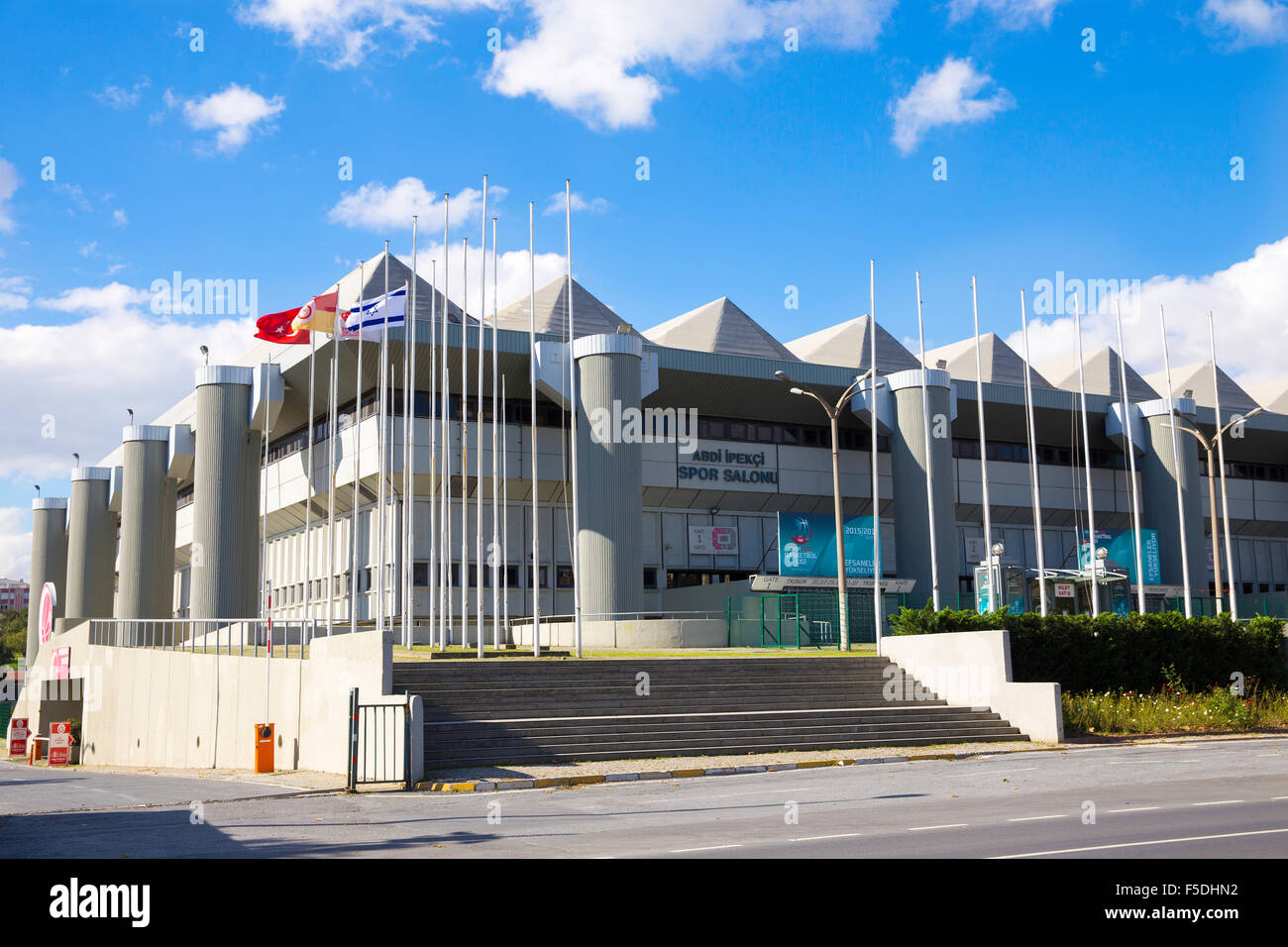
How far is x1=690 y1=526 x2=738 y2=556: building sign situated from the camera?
50931mm

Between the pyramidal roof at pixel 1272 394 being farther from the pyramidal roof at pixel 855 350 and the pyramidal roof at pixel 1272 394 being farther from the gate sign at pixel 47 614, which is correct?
the gate sign at pixel 47 614

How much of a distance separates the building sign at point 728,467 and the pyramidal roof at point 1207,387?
1046 inches

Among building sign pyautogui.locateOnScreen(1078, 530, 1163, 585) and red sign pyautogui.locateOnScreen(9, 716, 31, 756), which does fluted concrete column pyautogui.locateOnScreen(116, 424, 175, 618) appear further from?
building sign pyautogui.locateOnScreen(1078, 530, 1163, 585)

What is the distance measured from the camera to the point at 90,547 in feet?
205

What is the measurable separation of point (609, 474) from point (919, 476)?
585 inches

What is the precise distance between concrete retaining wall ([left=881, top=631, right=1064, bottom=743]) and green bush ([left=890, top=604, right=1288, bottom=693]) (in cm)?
78

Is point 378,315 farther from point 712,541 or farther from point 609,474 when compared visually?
A: point 712,541

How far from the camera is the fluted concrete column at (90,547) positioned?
2427 inches

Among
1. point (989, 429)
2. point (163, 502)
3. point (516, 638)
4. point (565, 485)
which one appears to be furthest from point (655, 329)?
point (163, 502)

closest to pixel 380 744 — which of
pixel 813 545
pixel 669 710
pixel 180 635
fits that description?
pixel 669 710

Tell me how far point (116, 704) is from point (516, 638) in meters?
13.1

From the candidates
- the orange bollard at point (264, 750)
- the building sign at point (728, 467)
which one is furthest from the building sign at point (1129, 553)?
the orange bollard at point (264, 750)
